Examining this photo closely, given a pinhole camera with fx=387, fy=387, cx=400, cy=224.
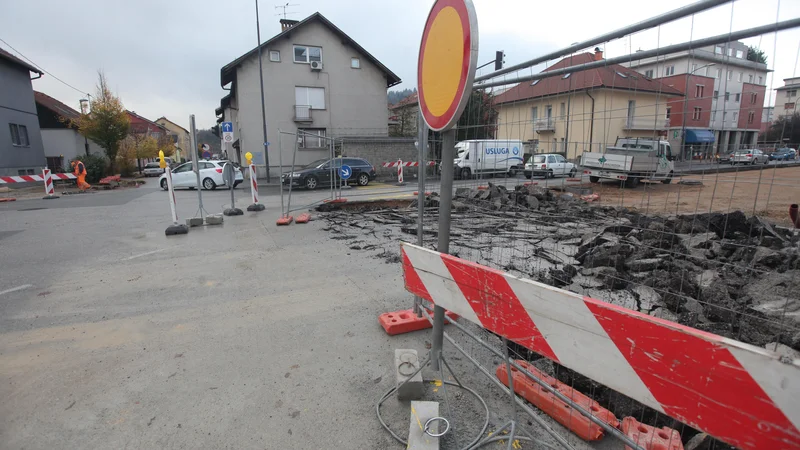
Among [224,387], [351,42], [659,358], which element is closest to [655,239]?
[659,358]

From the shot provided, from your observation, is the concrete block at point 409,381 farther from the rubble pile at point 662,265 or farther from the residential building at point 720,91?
the residential building at point 720,91

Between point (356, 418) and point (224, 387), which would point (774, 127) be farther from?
point (224, 387)

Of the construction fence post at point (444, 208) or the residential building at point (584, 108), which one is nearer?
the residential building at point (584, 108)

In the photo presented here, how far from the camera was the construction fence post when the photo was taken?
97.3 inches

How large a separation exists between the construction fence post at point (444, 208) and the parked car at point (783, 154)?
1615 millimetres

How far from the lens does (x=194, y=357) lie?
330 centimetres

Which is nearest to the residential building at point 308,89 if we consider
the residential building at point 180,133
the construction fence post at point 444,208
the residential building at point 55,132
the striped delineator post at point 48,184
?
the striped delineator post at point 48,184

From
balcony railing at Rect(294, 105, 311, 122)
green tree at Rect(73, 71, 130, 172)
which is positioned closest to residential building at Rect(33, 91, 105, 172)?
green tree at Rect(73, 71, 130, 172)

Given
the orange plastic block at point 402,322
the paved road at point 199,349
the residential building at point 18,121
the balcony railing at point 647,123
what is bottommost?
the paved road at point 199,349

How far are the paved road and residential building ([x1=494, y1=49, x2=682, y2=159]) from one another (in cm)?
189

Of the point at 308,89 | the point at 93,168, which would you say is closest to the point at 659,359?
the point at 308,89

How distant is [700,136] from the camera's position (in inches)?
79.5

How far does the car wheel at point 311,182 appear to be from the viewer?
19.2m

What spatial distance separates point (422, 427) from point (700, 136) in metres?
2.17
